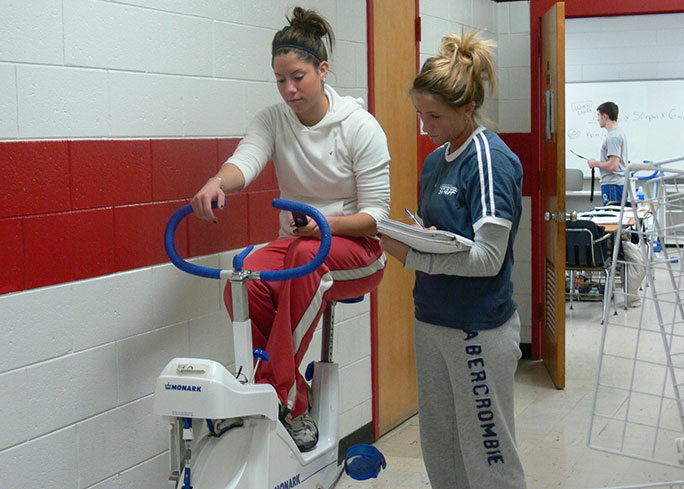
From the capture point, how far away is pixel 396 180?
4172 millimetres

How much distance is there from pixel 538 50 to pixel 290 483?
13.5ft

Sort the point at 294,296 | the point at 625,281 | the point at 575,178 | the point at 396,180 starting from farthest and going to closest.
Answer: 1. the point at 575,178
2. the point at 396,180
3. the point at 625,281
4. the point at 294,296

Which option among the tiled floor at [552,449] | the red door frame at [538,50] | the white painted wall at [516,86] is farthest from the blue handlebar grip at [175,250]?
the red door frame at [538,50]

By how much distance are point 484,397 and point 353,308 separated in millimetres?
1556

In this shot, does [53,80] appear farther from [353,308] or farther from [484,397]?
[353,308]

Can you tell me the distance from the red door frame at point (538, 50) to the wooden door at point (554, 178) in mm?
138

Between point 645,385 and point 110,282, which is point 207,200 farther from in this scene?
point 645,385

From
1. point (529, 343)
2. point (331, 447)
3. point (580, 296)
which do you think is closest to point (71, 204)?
point (331, 447)

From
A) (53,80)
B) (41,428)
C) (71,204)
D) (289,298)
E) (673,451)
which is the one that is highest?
(53,80)

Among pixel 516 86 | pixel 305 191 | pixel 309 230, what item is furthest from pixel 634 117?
pixel 309 230

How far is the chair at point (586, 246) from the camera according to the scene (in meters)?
6.89

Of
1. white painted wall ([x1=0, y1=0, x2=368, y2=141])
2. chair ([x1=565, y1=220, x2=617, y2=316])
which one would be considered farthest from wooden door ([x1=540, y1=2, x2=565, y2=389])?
white painted wall ([x1=0, y1=0, x2=368, y2=141])

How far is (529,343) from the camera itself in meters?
5.86

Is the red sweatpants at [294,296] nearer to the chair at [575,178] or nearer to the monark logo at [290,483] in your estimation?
the monark logo at [290,483]
